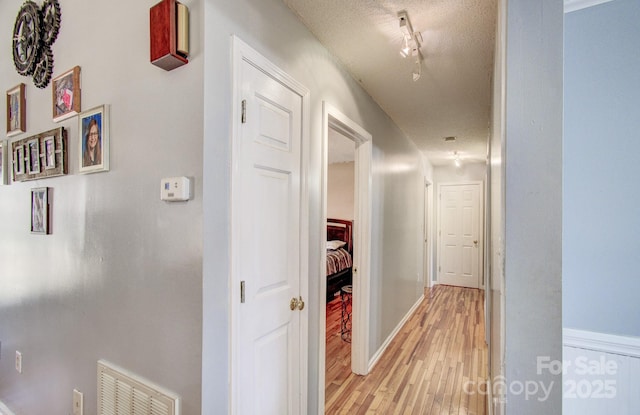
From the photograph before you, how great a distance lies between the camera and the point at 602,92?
104cm

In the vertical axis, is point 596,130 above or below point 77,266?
above

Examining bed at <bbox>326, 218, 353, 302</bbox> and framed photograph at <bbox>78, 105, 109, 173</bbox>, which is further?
bed at <bbox>326, 218, 353, 302</bbox>

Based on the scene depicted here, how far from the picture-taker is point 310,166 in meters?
1.67

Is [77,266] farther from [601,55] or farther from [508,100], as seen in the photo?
[601,55]

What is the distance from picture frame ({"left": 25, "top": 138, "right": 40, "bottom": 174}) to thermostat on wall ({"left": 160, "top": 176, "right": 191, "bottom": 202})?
122cm

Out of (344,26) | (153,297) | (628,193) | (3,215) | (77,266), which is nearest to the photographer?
(628,193)

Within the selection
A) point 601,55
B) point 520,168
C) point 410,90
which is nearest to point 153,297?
point 520,168

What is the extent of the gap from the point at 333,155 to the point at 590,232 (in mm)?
4338

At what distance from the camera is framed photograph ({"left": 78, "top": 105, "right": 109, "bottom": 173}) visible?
1.29 meters

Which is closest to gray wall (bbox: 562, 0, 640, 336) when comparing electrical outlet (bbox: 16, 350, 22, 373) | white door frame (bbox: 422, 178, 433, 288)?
electrical outlet (bbox: 16, 350, 22, 373)

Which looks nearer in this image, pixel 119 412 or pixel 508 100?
pixel 508 100

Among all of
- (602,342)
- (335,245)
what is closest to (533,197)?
(602,342)

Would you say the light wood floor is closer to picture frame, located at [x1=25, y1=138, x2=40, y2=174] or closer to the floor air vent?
the floor air vent

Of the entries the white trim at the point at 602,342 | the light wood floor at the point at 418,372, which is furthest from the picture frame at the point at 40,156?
the white trim at the point at 602,342
